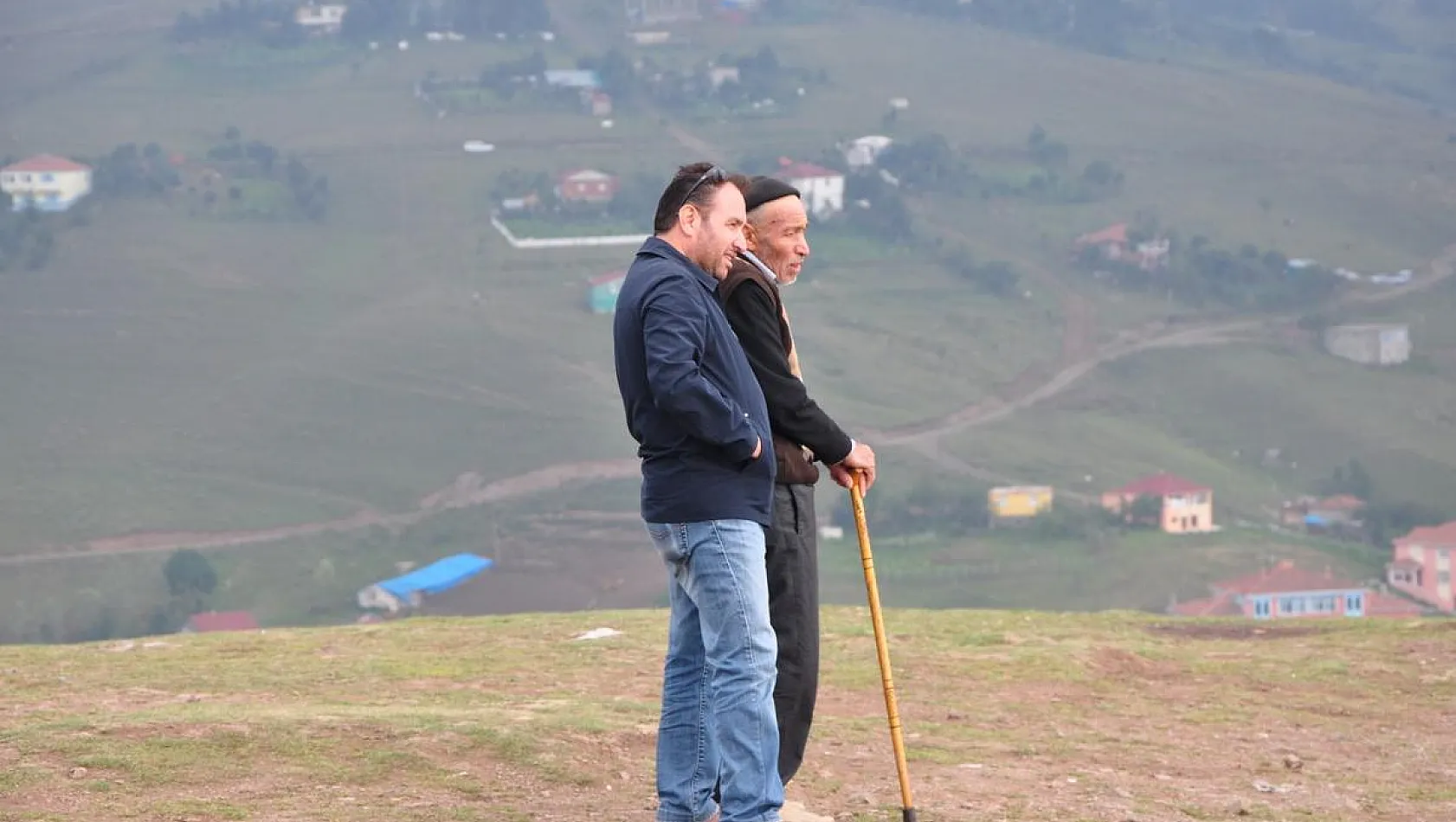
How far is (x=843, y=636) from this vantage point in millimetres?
11359

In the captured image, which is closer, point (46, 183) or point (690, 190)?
point (690, 190)

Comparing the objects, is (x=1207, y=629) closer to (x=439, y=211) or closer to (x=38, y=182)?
(x=439, y=211)

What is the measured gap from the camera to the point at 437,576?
79.1m

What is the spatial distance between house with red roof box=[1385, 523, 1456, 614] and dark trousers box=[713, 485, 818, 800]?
75.9 meters

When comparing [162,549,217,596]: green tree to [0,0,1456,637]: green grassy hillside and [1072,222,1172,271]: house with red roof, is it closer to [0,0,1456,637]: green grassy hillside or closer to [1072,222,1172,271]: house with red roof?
[0,0,1456,637]: green grassy hillside

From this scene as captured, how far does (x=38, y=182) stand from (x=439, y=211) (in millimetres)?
28456

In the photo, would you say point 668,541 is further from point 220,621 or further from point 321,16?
point 321,16

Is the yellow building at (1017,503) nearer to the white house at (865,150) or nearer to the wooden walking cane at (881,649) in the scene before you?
the white house at (865,150)

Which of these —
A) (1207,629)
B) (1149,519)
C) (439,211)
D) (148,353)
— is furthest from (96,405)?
(1207,629)

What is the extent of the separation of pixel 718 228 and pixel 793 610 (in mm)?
1245

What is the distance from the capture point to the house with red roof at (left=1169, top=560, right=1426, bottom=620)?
2810 inches

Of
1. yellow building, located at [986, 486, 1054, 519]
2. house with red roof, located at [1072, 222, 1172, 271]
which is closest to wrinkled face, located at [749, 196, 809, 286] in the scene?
yellow building, located at [986, 486, 1054, 519]

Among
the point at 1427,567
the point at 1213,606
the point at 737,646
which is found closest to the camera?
the point at 737,646

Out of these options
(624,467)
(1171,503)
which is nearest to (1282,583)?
(1171,503)
